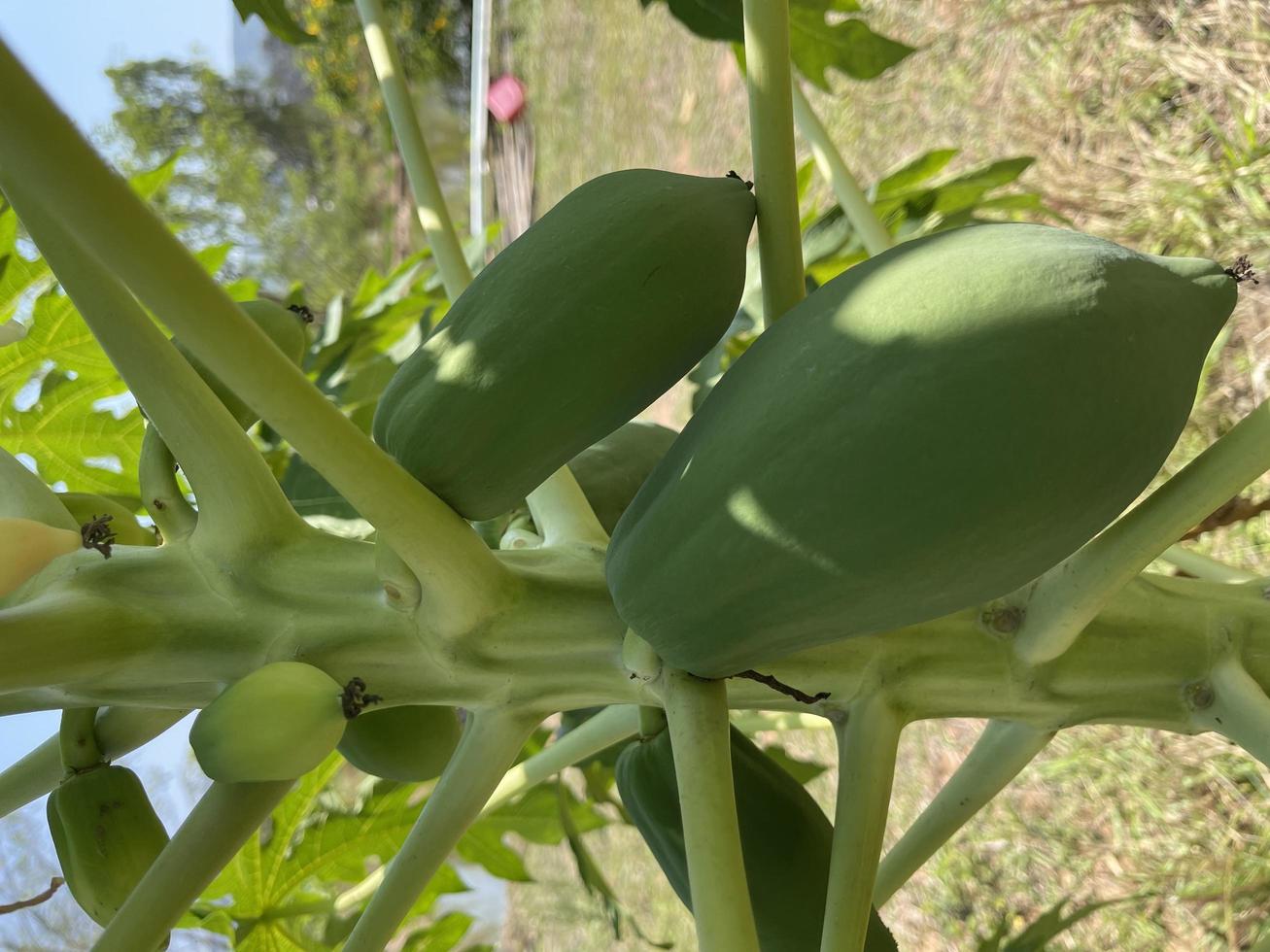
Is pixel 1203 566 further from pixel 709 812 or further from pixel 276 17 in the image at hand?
pixel 276 17

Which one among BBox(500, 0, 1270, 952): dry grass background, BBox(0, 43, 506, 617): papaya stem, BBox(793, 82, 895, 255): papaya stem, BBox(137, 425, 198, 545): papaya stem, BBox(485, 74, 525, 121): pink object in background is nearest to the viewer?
BBox(0, 43, 506, 617): papaya stem

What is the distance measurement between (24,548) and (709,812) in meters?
0.39

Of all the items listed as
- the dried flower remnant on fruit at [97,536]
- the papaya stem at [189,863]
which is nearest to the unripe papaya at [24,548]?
the dried flower remnant on fruit at [97,536]

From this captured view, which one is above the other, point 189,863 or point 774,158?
point 774,158

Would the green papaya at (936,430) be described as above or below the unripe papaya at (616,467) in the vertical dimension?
above

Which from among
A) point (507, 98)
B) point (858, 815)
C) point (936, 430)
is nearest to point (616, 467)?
point (858, 815)

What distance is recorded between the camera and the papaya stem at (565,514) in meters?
0.80

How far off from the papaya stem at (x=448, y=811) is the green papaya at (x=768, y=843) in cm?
11

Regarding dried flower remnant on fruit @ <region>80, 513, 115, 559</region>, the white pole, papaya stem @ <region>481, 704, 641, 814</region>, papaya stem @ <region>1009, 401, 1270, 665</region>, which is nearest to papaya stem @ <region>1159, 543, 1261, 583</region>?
papaya stem @ <region>1009, 401, 1270, 665</region>

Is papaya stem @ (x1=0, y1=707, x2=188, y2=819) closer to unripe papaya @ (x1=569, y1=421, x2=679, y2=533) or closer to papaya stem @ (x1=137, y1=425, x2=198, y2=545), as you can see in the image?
papaya stem @ (x1=137, y1=425, x2=198, y2=545)

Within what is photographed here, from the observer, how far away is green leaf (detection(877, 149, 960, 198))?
1.38m

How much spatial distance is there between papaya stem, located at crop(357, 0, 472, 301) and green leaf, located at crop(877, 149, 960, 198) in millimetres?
639

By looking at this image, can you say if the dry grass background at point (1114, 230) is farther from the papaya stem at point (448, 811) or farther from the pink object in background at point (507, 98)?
the pink object in background at point (507, 98)

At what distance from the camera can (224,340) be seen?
48 cm
